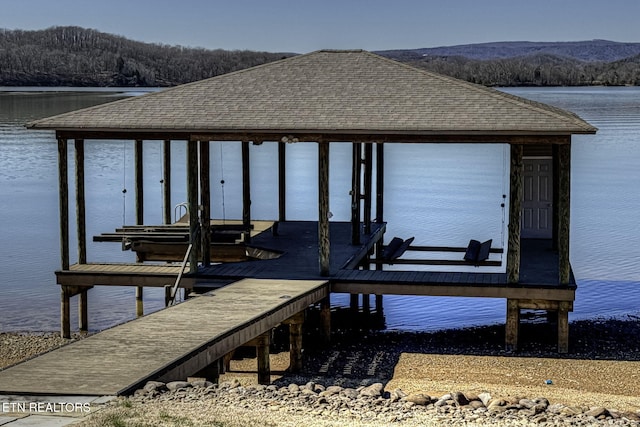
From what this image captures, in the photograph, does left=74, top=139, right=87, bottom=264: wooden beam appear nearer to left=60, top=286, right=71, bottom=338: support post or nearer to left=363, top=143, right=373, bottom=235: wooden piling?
left=60, top=286, right=71, bottom=338: support post

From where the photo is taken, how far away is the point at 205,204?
1747 cm

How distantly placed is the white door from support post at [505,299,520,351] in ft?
15.6

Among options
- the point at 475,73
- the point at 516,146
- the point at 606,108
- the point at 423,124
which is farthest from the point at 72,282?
the point at 475,73

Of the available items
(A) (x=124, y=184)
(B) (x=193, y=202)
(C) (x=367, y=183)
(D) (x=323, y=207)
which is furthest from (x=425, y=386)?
(A) (x=124, y=184)

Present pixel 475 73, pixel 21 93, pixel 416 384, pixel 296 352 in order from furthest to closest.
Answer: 1. pixel 21 93
2. pixel 475 73
3. pixel 296 352
4. pixel 416 384

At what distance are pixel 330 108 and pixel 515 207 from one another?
327cm

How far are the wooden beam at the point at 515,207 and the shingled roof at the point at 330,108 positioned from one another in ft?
1.30

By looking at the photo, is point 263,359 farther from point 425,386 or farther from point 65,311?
point 65,311

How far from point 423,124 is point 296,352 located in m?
3.79

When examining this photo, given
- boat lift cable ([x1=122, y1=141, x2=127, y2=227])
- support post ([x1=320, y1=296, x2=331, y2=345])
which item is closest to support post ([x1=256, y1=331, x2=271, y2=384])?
support post ([x1=320, y1=296, x2=331, y2=345])

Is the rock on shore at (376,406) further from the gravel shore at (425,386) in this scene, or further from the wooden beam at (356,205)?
the wooden beam at (356,205)

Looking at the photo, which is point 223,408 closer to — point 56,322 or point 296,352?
point 296,352

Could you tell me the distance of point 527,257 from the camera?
62.1ft

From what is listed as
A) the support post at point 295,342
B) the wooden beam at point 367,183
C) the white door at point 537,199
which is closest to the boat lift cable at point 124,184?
the wooden beam at point 367,183
